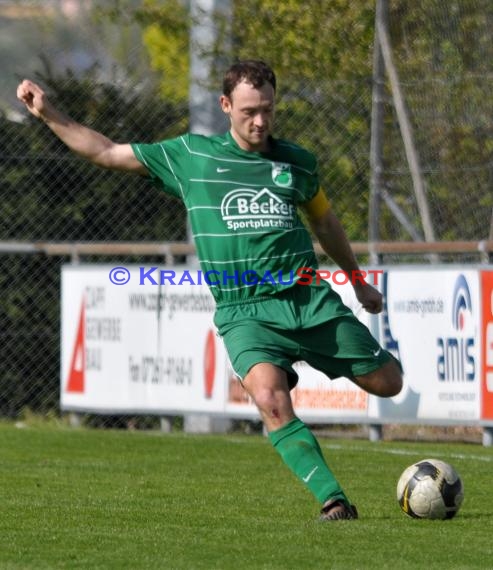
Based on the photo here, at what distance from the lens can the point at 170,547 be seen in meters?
6.61

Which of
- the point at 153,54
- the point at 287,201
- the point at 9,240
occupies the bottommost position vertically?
the point at 287,201

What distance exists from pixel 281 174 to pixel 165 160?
543 mm

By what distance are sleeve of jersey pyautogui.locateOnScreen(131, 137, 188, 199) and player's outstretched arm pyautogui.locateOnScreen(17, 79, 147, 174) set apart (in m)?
0.04

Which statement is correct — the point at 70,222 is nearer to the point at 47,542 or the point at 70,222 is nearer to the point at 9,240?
the point at 9,240

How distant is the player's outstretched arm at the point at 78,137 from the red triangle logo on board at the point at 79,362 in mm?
7594

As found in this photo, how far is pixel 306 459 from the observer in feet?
24.4

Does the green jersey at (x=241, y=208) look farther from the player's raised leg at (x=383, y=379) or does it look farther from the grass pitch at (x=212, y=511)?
the grass pitch at (x=212, y=511)

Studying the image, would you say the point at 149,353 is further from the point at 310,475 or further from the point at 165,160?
the point at 310,475

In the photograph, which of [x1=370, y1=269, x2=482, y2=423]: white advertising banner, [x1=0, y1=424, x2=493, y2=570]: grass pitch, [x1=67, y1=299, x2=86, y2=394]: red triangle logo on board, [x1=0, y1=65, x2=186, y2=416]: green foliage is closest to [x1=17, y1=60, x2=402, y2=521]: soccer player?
[x1=0, y1=424, x2=493, y2=570]: grass pitch

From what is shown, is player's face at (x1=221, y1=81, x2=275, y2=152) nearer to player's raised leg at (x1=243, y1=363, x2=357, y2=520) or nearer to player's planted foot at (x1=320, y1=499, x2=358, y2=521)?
player's raised leg at (x1=243, y1=363, x2=357, y2=520)

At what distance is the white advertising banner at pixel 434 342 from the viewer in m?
12.5

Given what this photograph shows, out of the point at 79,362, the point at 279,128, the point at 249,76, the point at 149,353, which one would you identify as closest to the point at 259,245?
the point at 249,76

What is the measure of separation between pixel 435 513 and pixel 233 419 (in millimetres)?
7430

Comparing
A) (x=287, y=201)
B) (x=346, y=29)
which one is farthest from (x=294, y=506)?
(x=346, y=29)
